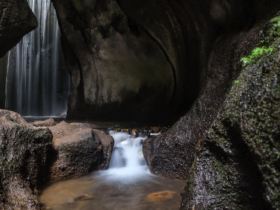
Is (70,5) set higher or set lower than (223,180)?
higher

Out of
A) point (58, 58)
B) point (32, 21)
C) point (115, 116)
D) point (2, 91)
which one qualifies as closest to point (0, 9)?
point (32, 21)

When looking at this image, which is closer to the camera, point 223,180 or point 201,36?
point 223,180

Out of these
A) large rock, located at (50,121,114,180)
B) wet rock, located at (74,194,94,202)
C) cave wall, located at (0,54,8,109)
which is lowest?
wet rock, located at (74,194,94,202)

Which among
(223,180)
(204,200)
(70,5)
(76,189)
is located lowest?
(76,189)

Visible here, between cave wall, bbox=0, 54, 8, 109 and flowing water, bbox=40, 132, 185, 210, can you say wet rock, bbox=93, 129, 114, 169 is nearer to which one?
flowing water, bbox=40, 132, 185, 210

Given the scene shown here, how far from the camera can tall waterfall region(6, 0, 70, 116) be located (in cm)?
1304

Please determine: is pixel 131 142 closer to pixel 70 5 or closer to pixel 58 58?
pixel 70 5

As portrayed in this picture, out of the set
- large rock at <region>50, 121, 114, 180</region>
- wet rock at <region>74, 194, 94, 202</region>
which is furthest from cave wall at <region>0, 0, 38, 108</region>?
wet rock at <region>74, 194, 94, 202</region>

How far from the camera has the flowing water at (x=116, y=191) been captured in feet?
8.30

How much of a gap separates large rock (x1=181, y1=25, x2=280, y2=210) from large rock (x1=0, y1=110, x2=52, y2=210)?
1551 millimetres

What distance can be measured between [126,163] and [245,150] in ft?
9.95

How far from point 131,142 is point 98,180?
1.37 meters

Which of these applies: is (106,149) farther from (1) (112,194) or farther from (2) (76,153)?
(1) (112,194)

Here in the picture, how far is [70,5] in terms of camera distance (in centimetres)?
Answer: 752
